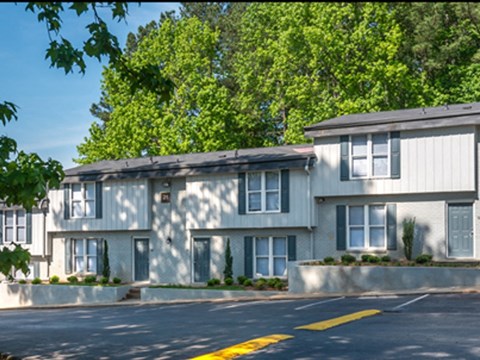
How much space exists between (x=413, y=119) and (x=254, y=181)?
686 centimetres

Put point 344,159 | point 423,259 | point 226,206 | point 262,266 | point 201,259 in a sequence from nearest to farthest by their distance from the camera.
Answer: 1. point 423,259
2. point 344,159
3. point 262,266
4. point 226,206
5. point 201,259

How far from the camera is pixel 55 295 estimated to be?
2870cm

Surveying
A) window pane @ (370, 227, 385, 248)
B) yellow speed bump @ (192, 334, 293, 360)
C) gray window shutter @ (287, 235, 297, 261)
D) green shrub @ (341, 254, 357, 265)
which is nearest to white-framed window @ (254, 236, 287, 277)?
gray window shutter @ (287, 235, 297, 261)

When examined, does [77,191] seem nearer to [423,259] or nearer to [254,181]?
[254,181]

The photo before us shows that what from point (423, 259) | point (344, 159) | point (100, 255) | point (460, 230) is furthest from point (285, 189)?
point (100, 255)

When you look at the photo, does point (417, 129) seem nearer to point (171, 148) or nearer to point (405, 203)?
point (405, 203)

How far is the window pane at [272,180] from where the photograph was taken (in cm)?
2680

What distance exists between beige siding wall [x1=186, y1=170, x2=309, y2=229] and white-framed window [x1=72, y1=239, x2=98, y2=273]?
5834 millimetres

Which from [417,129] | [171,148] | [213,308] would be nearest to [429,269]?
[417,129]

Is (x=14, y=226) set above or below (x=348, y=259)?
above

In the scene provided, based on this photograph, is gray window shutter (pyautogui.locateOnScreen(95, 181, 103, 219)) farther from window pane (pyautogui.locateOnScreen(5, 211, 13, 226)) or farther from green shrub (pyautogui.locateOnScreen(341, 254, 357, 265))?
green shrub (pyautogui.locateOnScreen(341, 254, 357, 265))

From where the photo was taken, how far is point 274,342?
40.3 ft

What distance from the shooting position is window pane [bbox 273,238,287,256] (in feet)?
88.3

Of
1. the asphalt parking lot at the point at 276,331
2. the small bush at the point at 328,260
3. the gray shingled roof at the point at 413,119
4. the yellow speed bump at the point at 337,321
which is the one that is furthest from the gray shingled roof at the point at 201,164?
the yellow speed bump at the point at 337,321
